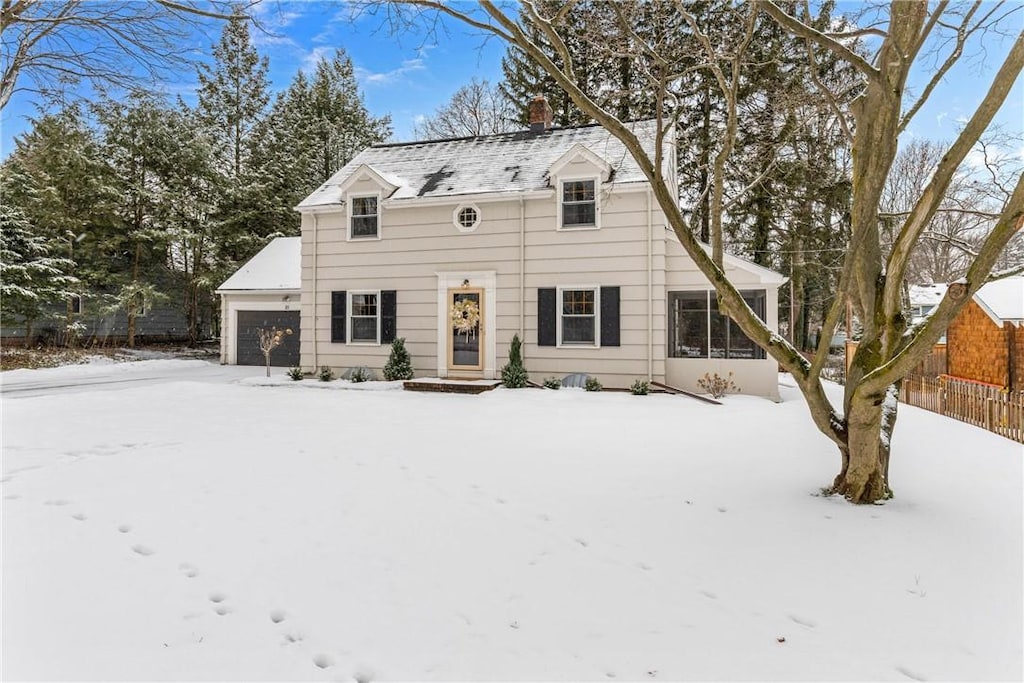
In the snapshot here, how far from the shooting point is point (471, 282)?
492 inches

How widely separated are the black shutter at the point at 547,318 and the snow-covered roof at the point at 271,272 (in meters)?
8.90

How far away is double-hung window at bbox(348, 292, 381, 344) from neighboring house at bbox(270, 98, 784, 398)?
0.10 ft

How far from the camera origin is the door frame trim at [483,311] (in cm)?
1236

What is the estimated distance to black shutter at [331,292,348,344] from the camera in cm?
1348

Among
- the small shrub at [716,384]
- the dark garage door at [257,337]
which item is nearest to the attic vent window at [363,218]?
the dark garage door at [257,337]

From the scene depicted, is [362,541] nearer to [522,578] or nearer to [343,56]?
[522,578]

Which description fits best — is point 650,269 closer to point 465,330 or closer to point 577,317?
point 577,317

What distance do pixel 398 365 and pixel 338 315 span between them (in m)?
2.44

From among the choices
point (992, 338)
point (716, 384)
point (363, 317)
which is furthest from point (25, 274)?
point (992, 338)

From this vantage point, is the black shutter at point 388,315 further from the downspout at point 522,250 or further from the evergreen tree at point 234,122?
the evergreen tree at point 234,122

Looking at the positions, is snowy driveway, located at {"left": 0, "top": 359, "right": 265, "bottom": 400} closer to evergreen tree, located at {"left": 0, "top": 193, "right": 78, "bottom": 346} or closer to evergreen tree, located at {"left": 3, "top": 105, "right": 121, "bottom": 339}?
evergreen tree, located at {"left": 0, "top": 193, "right": 78, "bottom": 346}

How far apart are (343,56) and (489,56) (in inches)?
990

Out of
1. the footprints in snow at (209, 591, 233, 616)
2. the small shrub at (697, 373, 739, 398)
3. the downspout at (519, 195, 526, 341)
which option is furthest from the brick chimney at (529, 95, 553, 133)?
the footprints in snow at (209, 591, 233, 616)

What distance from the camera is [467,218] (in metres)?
12.6
